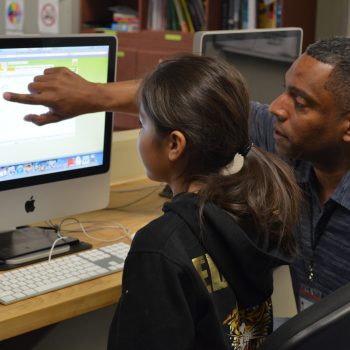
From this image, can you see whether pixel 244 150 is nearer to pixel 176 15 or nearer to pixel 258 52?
pixel 258 52

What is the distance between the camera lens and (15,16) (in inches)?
126

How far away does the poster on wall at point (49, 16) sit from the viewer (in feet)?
10.1

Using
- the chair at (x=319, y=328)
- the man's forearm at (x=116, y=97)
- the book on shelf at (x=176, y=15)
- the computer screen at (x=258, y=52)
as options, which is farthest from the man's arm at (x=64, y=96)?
the book on shelf at (x=176, y=15)

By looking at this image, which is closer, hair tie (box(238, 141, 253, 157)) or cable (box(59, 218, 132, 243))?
hair tie (box(238, 141, 253, 157))

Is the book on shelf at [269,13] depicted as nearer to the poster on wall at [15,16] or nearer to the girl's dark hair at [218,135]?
the poster on wall at [15,16]

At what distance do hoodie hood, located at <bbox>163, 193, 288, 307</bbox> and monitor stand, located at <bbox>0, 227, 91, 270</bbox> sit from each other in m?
0.53

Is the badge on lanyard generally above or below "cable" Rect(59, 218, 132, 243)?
below

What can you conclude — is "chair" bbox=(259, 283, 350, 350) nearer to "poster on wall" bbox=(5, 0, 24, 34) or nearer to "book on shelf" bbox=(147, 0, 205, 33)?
"poster on wall" bbox=(5, 0, 24, 34)

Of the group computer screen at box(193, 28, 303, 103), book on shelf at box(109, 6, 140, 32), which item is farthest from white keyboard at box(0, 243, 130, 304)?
book on shelf at box(109, 6, 140, 32)

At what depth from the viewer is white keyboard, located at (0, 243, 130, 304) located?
1.50 metres

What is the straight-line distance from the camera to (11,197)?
68.9 inches

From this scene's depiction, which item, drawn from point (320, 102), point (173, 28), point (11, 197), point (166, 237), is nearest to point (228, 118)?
point (166, 237)

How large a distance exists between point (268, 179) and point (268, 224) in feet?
0.28

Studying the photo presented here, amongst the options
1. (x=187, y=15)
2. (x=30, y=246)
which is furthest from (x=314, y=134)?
(x=187, y=15)
